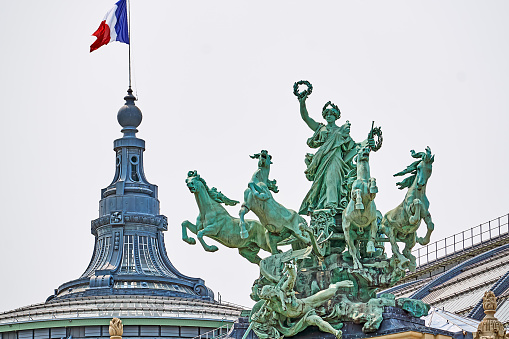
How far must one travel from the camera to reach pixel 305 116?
65.2 meters

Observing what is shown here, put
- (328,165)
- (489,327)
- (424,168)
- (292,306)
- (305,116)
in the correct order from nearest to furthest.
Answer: (489,327) → (292,306) → (424,168) → (328,165) → (305,116)

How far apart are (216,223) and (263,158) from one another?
3284mm

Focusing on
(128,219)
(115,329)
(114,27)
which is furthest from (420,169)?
(128,219)

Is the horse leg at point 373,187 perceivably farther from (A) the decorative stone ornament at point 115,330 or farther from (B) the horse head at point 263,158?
(A) the decorative stone ornament at point 115,330

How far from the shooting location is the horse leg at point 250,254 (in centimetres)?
6400

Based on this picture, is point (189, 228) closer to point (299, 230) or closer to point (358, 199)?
point (299, 230)

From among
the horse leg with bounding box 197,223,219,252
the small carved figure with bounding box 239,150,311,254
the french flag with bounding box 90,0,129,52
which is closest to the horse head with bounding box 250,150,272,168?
the small carved figure with bounding box 239,150,311,254

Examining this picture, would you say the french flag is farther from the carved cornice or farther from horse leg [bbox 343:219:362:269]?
horse leg [bbox 343:219:362:269]

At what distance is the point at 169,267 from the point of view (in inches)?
4252

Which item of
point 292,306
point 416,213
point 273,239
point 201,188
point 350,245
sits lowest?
point 292,306

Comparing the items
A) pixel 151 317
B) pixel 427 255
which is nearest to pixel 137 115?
pixel 151 317

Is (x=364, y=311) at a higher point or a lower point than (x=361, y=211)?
lower

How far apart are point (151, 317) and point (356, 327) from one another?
3390cm

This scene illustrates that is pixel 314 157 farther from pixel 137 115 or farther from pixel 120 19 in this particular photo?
pixel 137 115
